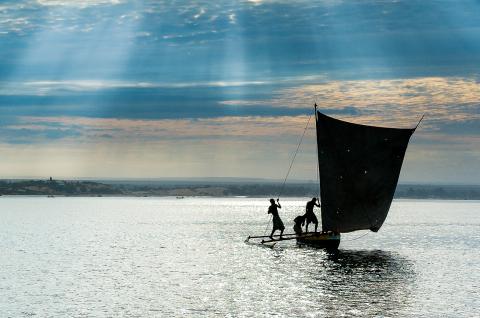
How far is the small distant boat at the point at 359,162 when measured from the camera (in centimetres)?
5769

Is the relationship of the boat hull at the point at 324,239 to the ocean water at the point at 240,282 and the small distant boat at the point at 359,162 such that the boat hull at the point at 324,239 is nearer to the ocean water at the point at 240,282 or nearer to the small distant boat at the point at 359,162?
the ocean water at the point at 240,282

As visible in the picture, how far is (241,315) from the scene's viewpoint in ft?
116

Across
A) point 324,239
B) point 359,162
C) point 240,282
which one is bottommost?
point 240,282

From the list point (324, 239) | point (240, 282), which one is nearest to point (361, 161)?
point (324, 239)

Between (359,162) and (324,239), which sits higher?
(359,162)

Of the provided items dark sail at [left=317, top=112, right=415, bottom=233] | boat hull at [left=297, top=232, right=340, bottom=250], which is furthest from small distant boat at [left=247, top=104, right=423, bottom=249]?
boat hull at [left=297, top=232, right=340, bottom=250]

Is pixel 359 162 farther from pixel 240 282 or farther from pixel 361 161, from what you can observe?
pixel 240 282

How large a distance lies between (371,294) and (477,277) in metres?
14.2

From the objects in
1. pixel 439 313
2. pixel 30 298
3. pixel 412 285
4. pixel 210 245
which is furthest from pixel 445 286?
pixel 210 245

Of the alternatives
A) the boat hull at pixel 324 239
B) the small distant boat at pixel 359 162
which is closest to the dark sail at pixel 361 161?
the small distant boat at pixel 359 162

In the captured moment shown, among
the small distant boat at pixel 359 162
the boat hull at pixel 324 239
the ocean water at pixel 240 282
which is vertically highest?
the small distant boat at pixel 359 162

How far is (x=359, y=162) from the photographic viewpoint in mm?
57750

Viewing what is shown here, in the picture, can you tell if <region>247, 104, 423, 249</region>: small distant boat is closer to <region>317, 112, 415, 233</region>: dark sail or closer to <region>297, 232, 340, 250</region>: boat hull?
<region>317, 112, 415, 233</region>: dark sail

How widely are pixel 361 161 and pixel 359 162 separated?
0.59 ft
